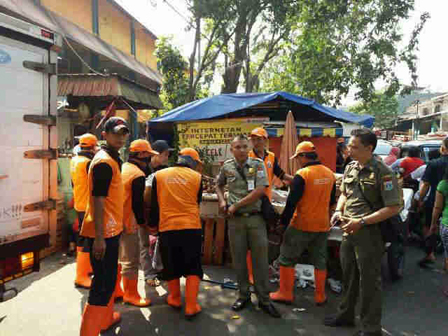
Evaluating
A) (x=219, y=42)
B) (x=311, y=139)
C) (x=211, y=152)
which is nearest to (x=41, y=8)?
(x=219, y=42)

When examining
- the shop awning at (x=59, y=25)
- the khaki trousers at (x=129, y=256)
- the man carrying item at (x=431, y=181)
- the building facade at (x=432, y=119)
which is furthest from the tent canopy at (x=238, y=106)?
the building facade at (x=432, y=119)

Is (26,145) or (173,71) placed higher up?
(173,71)

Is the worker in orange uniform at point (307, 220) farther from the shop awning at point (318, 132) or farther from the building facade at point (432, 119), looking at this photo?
the building facade at point (432, 119)

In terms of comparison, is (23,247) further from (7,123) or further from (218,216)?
(218,216)

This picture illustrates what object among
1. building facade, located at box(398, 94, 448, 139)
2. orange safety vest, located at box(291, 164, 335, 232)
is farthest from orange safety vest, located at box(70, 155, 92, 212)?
building facade, located at box(398, 94, 448, 139)

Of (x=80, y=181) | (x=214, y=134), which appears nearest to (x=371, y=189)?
(x=80, y=181)

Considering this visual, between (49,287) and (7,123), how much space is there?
2653mm

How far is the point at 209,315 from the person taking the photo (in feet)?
12.1

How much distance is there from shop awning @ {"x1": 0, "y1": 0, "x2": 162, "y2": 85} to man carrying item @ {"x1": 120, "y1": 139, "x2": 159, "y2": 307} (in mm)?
7223

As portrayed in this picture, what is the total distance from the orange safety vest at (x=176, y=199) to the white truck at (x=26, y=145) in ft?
3.54

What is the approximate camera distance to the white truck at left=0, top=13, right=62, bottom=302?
8.44 ft

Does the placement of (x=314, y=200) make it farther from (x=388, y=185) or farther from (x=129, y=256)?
(x=129, y=256)

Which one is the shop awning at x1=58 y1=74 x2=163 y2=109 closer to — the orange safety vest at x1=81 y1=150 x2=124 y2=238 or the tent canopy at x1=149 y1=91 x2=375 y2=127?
the tent canopy at x1=149 y1=91 x2=375 y2=127

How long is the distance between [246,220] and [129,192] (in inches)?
53.3
